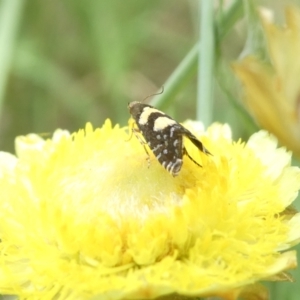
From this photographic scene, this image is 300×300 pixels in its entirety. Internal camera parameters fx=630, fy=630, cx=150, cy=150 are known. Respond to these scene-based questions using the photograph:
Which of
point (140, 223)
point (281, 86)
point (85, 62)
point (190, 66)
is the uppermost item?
point (85, 62)

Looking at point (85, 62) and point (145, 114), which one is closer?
point (145, 114)

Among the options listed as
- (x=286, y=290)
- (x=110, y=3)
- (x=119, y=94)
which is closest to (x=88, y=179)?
(x=286, y=290)

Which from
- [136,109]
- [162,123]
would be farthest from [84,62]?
[162,123]

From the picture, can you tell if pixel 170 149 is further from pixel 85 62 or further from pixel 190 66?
pixel 85 62

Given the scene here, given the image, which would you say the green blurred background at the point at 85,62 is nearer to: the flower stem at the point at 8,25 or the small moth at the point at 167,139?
the flower stem at the point at 8,25

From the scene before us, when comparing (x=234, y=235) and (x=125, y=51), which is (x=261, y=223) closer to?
(x=234, y=235)

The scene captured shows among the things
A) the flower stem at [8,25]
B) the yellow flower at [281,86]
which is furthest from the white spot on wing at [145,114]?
the flower stem at [8,25]

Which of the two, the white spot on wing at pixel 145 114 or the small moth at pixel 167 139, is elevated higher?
the white spot on wing at pixel 145 114
